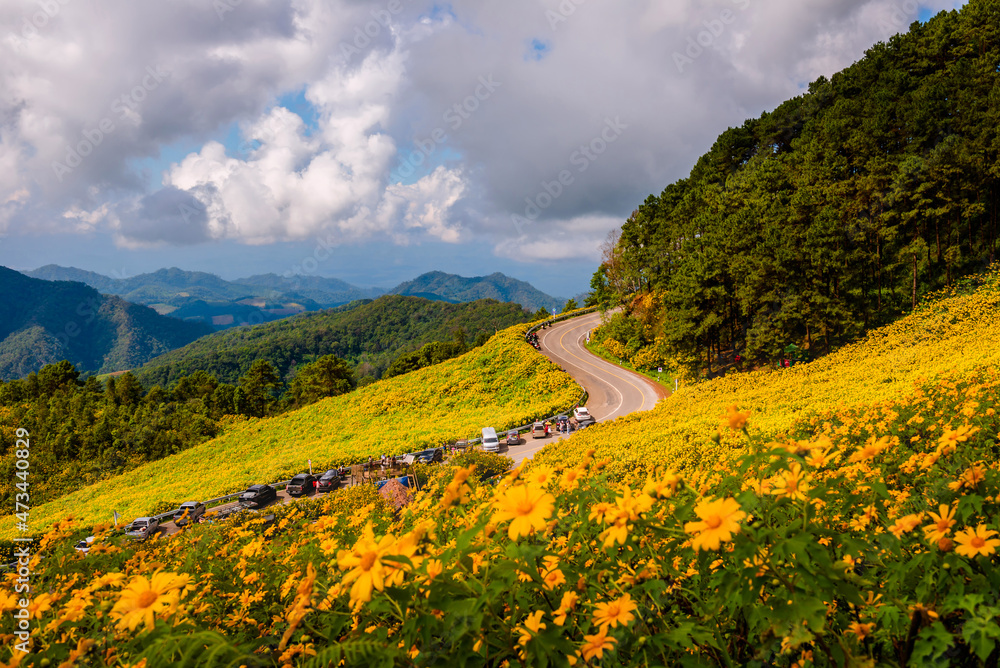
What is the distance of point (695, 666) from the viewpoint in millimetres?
1179

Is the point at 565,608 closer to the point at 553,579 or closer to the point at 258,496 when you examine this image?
the point at 553,579

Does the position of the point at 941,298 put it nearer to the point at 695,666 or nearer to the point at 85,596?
the point at 695,666

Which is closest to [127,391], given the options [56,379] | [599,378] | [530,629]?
[56,379]

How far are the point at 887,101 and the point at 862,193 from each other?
22.4ft

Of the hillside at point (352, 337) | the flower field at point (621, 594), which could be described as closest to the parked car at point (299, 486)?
the flower field at point (621, 594)

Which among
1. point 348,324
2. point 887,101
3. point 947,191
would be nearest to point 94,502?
point 947,191

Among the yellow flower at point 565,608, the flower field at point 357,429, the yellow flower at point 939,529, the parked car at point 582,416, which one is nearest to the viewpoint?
the yellow flower at point 565,608

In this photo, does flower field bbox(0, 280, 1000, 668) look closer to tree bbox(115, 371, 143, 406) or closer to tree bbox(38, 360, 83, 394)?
tree bbox(115, 371, 143, 406)

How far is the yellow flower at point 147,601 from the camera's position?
1403 millimetres

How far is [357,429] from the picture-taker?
1126 inches

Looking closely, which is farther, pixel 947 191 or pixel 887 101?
pixel 887 101

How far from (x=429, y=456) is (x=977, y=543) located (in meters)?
19.5

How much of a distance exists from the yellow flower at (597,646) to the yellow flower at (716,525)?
1.16 feet

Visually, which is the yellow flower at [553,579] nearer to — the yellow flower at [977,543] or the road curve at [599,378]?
the yellow flower at [977,543]
